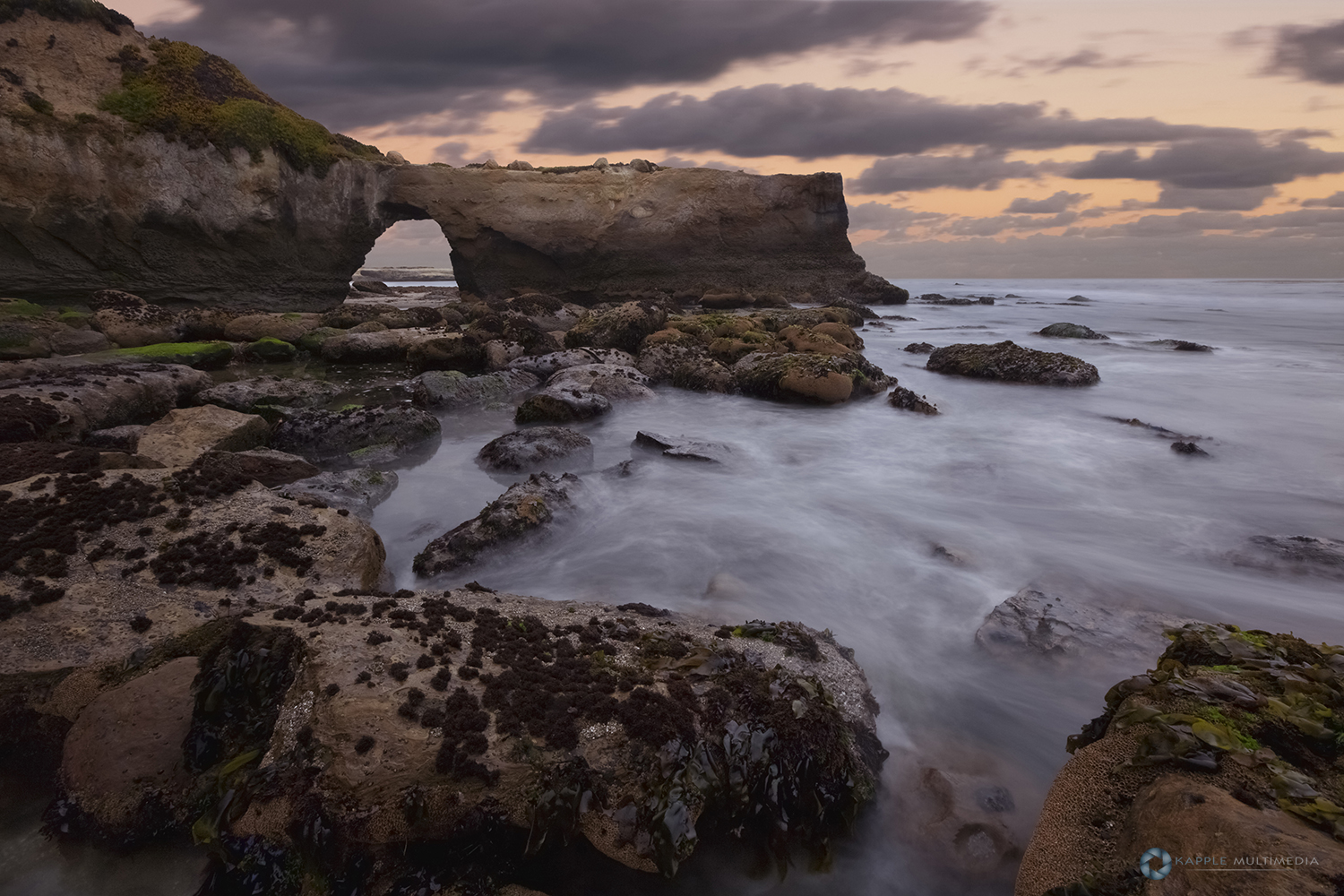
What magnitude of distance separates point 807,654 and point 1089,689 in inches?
69.4

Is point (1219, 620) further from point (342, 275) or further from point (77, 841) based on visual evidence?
point (342, 275)

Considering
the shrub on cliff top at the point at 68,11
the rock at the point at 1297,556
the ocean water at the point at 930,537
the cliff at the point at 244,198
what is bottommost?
the ocean water at the point at 930,537

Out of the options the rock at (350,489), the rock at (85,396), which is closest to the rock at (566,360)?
the rock at (85,396)

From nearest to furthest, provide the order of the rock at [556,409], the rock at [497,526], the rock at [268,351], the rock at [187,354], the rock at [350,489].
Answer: the rock at [497,526] → the rock at [350,489] → the rock at [556,409] → the rock at [187,354] → the rock at [268,351]

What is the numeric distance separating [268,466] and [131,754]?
13.1 ft

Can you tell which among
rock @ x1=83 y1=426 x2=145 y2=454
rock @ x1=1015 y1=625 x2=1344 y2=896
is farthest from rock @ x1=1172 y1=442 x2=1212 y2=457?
rock @ x1=83 y1=426 x2=145 y2=454

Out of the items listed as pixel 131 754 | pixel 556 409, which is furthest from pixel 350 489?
pixel 556 409

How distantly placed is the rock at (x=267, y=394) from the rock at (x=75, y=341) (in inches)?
216

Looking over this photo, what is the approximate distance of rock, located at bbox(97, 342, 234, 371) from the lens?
39.3 feet

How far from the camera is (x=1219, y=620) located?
4.69 metres

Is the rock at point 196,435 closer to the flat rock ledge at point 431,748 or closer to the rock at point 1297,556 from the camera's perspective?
the flat rock ledge at point 431,748

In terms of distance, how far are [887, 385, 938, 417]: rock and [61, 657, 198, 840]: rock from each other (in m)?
10.4

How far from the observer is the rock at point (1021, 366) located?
1327 cm

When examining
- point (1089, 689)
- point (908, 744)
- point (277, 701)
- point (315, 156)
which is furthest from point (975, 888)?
point (315, 156)
